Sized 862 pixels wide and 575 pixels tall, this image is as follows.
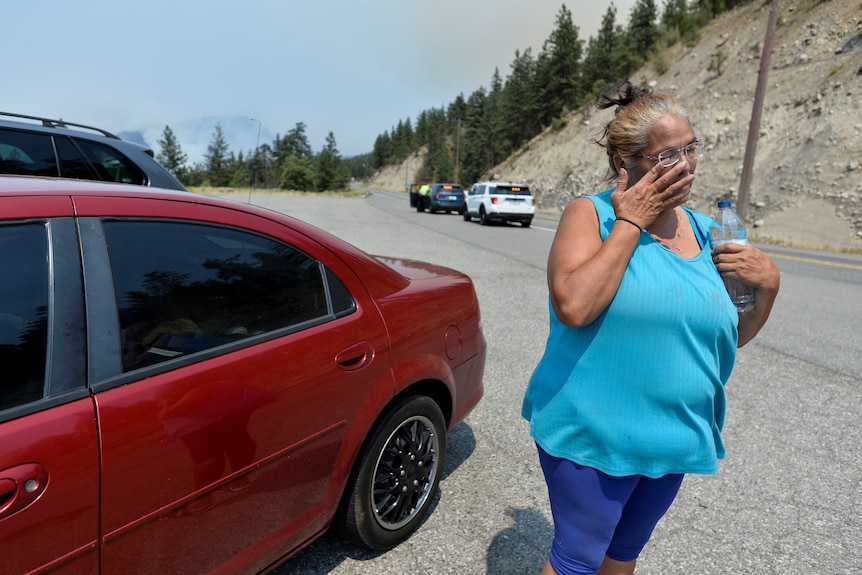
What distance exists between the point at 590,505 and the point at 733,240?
919mm

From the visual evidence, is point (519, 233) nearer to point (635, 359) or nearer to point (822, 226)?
point (822, 226)

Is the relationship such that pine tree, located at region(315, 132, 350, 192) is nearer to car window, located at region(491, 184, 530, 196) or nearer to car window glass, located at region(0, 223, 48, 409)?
car window, located at region(491, 184, 530, 196)

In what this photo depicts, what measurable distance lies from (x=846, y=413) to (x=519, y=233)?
44.4ft

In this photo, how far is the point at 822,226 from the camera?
2002cm

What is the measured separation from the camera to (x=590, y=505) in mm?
1600

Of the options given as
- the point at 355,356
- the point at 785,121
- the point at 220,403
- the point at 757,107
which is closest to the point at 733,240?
the point at 355,356

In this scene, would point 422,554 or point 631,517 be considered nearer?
point 631,517

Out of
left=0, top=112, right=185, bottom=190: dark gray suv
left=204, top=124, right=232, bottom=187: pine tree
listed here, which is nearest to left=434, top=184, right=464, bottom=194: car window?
left=0, top=112, right=185, bottom=190: dark gray suv

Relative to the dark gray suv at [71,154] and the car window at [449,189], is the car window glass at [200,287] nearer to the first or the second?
the dark gray suv at [71,154]

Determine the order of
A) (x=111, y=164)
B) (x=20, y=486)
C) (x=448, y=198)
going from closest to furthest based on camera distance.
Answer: (x=20, y=486) < (x=111, y=164) < (x=448, y=198)

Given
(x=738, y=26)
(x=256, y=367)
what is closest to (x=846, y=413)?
(x=256, y=367)

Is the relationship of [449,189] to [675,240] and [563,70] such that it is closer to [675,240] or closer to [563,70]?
[675,240]

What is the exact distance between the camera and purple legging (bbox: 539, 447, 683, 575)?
1.60 metres

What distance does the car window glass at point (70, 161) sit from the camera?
4488 millimetres
